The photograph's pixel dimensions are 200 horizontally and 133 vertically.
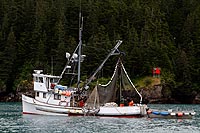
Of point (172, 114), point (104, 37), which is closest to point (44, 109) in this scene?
point (172, 114)

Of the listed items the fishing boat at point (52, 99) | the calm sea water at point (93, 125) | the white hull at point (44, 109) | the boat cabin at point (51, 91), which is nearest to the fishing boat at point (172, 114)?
the calm sea water at point (93, 125)

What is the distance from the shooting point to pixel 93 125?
4831cm

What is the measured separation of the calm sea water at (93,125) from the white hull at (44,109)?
4.78ft

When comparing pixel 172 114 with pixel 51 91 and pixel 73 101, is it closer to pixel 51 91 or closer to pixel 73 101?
pixel 73 101

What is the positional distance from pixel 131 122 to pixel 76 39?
224 ft

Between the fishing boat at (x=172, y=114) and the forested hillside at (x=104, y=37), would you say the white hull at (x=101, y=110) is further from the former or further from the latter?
the forested hillside at (x=104, y=37)

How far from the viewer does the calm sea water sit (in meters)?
44.4

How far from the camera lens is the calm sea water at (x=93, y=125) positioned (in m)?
44.4

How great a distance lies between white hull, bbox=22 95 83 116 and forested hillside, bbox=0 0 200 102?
43.2 metres

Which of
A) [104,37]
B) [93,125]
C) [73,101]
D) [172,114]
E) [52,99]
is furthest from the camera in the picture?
[104,37]

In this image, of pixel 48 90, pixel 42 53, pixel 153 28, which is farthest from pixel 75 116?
pixel 153 28

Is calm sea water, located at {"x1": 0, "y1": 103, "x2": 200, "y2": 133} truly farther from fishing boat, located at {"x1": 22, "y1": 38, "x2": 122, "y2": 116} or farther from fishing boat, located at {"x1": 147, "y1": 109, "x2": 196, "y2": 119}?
fishing boat, located at {"x1": 22, "y1": 38, "x2": 122, "y2": 116}

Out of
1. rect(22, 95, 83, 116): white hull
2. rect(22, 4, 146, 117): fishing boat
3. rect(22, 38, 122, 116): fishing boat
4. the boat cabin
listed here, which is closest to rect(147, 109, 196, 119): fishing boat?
rect(22, 4, 146, 117): fishing boat

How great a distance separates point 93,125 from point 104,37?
63.9 metres
